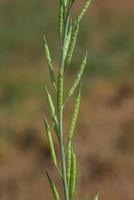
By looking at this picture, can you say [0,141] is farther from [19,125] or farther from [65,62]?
[65,62]

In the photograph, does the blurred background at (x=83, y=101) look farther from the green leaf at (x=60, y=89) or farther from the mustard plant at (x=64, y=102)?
the green leaf at (x=60, y=89)

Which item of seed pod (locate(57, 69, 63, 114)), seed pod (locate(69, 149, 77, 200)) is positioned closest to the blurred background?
seed pod (locate(69, 149, 77, 200))

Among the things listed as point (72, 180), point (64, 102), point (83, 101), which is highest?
point (64, 102)

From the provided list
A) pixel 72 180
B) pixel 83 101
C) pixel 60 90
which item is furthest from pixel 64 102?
pixel 83 101

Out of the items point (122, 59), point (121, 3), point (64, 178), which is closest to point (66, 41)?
point (64, 178)

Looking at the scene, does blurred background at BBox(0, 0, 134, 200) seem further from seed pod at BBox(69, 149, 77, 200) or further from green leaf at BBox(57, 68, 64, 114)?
green leaf at BBox(57, 68, 64, 114)

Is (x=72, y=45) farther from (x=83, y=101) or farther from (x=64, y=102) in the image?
(x=83, y=101)

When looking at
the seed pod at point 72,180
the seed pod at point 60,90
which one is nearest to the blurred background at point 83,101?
the seed pod at point 72,180

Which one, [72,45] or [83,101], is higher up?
[72,45]
